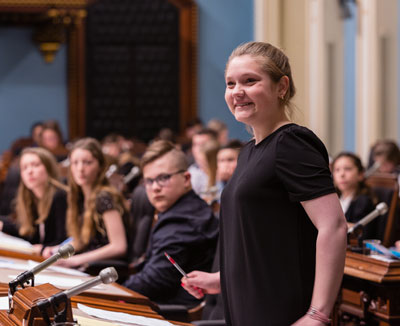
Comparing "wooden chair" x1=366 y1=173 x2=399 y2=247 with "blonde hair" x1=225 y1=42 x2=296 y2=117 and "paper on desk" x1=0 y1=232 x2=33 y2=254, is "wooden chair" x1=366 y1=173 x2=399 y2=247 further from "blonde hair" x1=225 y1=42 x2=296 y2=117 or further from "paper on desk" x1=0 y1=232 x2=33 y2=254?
"blonde hair" x1=225 y1=42 x2=296 y2=117

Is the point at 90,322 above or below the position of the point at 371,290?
above

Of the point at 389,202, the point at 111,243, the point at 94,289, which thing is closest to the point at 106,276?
the point at 94,289

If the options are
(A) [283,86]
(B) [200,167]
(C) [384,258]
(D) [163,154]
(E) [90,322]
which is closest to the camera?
(A) [283,86]

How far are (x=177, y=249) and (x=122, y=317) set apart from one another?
1315mm

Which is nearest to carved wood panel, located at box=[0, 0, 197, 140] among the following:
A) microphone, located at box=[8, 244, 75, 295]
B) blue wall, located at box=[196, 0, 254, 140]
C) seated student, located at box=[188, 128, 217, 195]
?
blue wall, located at box=[196, 0, 254, 140]

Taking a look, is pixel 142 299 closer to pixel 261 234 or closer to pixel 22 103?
pixel 261 234

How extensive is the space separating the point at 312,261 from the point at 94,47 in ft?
42.9

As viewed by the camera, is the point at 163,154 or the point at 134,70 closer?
the point at 163,154

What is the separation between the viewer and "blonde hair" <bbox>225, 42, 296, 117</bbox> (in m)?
2.32

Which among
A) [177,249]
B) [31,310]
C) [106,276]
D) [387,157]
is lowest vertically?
[387,157]

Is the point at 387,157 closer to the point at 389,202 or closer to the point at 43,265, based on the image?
the point at 389,202

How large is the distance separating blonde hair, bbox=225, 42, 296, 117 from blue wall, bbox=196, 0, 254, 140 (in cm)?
1280

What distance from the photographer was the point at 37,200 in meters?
6.03

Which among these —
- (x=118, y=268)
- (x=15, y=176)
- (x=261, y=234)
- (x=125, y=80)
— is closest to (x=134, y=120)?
(x=125, y=80)
